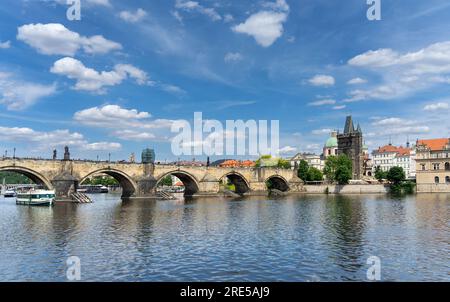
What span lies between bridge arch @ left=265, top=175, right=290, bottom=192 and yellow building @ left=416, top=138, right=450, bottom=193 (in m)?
31.0

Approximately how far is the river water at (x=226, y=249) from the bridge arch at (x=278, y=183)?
67.8 m

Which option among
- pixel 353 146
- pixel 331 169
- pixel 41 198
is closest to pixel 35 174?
pixel 41 198

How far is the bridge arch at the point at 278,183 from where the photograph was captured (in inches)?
4096

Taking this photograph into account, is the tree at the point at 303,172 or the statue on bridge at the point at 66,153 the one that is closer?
the statue on bridge at the point at 66,153

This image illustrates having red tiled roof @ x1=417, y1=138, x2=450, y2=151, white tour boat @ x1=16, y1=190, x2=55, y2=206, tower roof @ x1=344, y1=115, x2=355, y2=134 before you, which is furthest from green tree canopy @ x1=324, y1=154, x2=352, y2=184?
white tour boat @ x1=16, y1=190, x2=55, y2=206

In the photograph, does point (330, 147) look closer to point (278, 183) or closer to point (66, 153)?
point (278, 183)

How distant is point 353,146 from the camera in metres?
142

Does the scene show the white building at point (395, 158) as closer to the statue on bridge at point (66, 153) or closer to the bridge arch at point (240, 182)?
the bridge arch at point (240, 182)

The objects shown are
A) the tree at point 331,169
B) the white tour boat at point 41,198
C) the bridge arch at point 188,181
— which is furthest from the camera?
the tree at point 331,169

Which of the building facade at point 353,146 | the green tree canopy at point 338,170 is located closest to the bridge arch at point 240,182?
Answer: the green tree canopy at point 338,170

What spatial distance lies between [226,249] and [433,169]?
290 feet

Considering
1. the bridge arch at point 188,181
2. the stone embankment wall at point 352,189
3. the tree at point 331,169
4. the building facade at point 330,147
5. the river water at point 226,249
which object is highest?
the building facade at point 330,147
